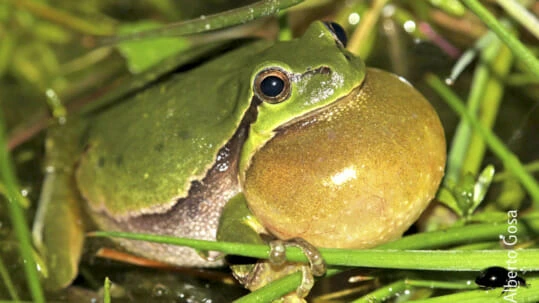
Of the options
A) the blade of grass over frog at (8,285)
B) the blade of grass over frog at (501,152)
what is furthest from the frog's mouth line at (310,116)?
the blade of grass over frog at (8,285)

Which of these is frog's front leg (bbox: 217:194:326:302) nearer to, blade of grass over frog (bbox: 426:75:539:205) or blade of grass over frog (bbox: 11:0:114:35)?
blade of grass over frog (bbox: 426:75:539:205)

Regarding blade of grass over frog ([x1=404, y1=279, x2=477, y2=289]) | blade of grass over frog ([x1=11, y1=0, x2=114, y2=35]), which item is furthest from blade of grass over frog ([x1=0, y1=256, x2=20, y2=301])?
blade of grass over frog ([x1=11, y1=0, x2=114, y2=35])

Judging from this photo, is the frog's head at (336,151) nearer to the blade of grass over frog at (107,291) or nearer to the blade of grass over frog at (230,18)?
the blade of grass over frog at (230,18)

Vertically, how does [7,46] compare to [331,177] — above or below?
above

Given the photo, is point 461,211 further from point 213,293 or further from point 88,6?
point 88,6

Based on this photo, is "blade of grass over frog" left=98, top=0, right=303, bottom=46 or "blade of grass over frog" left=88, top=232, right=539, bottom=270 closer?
"blade of grass over frog" left=88, top=232, right=539, bottom=270

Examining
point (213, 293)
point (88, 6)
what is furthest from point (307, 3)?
point (213, 293)

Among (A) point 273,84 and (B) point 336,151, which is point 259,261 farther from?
(A) point 273,84
